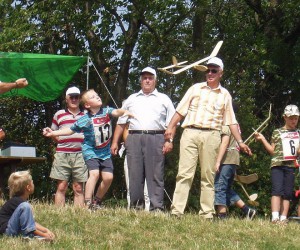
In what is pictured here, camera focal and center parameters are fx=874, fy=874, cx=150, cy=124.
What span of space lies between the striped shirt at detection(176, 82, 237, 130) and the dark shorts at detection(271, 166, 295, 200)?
1.29 m

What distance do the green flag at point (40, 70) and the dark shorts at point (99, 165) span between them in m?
4.04

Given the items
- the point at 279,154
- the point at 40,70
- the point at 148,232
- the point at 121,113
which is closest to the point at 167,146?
the point at 121,113

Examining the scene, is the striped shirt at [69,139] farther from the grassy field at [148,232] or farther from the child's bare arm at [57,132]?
the grassy field at [148,232]

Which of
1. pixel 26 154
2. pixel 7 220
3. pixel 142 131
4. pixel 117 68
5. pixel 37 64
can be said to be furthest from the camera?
pixel 117 68

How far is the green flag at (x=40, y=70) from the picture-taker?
15.0 metres

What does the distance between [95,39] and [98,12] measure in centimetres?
63

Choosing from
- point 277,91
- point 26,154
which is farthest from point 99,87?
point 26,154

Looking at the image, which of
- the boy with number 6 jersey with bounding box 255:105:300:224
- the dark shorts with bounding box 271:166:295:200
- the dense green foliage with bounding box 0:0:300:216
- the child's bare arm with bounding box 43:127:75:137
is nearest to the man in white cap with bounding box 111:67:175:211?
the child's bare arm with bounding box 43:127:75:137

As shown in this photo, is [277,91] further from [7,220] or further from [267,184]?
[7,220]

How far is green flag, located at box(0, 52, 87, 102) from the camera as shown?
49.3 ft

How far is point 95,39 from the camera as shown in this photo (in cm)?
1916

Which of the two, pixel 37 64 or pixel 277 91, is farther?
pixel 277 91

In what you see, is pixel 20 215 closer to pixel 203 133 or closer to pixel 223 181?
pixel 203 133

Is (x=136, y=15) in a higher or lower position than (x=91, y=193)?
higher
